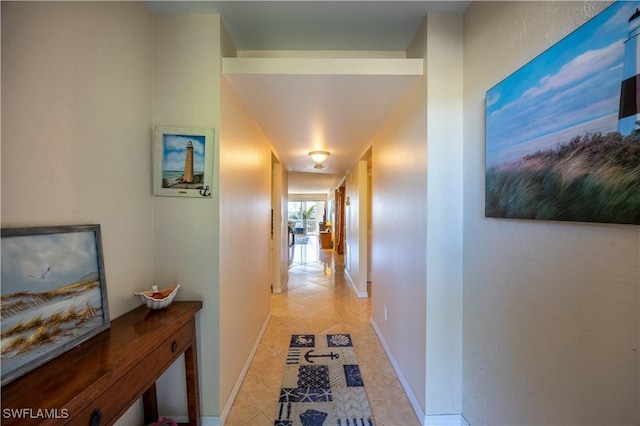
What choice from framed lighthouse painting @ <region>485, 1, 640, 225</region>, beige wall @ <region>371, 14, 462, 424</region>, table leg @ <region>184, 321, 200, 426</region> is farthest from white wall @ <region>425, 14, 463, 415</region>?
table leg @ <region>184, 321, 200, 426</region>

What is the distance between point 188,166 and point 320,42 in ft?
4.25

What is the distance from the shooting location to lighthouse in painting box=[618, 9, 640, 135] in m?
0.68

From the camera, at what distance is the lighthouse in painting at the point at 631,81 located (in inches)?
27.0

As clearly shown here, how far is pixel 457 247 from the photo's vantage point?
1.54 m

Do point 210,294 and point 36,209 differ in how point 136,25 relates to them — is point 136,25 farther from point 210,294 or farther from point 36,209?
point 210,294

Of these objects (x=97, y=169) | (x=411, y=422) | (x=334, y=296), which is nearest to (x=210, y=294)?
(x=97, y=169)

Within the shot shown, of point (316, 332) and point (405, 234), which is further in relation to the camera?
point (316, 332)

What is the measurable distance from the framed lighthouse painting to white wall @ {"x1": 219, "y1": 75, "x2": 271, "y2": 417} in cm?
156

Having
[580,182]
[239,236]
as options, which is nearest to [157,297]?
[239,236]

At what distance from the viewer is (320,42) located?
1.80m

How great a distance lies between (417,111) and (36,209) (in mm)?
1982

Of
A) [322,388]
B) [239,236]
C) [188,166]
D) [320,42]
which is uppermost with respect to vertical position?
[320,42]

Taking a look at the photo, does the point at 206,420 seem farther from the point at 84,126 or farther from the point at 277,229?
the point at 277,229

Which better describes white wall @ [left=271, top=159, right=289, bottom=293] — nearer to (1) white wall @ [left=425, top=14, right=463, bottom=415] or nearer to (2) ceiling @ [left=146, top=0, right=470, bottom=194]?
(2) ceiling @ [left=146, top=0, right=470, bottom=194]
